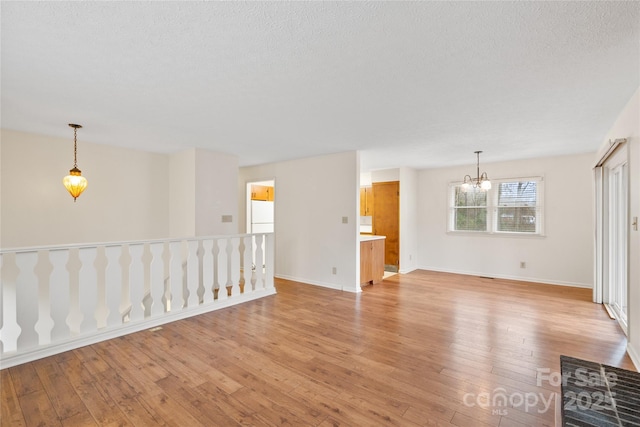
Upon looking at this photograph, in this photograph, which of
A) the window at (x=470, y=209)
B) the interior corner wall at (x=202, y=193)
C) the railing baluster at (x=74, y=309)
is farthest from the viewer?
the window at (x=470, y=209)

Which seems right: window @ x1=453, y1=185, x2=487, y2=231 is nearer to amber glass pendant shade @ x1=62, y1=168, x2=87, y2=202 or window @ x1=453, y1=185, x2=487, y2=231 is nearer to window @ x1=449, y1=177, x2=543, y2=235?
window @ x1=449, y1=177, x2=543, y2=235

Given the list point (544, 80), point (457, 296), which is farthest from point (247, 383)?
point (457, 296)

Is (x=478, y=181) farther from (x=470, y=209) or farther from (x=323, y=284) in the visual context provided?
(x=323, y=284)

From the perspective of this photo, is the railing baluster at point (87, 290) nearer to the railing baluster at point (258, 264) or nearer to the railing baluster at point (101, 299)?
the railing baluster at point (101, 299)

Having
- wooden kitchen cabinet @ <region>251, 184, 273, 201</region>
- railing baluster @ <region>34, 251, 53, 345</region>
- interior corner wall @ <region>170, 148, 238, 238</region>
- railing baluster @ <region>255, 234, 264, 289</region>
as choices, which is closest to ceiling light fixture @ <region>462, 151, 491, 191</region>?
railing baluster @ <region>255, 234, 264, 289</region>

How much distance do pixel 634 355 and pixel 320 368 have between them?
2686 millimetres

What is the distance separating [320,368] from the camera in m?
2.45

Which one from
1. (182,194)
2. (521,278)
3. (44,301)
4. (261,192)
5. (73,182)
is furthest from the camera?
(261,192)

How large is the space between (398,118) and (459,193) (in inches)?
157

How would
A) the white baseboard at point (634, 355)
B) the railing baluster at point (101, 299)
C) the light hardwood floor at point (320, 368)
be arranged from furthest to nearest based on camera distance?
the railing baluster at point (101, 299)
the white baseboard at point (634, 355)
the light hardwood floor at point (320, 368)

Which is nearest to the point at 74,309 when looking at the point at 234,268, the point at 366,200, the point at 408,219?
the point at 234,268

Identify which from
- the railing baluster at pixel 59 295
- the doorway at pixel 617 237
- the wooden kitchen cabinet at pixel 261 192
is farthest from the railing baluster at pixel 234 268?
the doorway at pixel 617 237

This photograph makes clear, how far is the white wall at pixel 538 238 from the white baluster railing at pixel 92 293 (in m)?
4.58

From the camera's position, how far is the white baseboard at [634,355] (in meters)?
2.43
